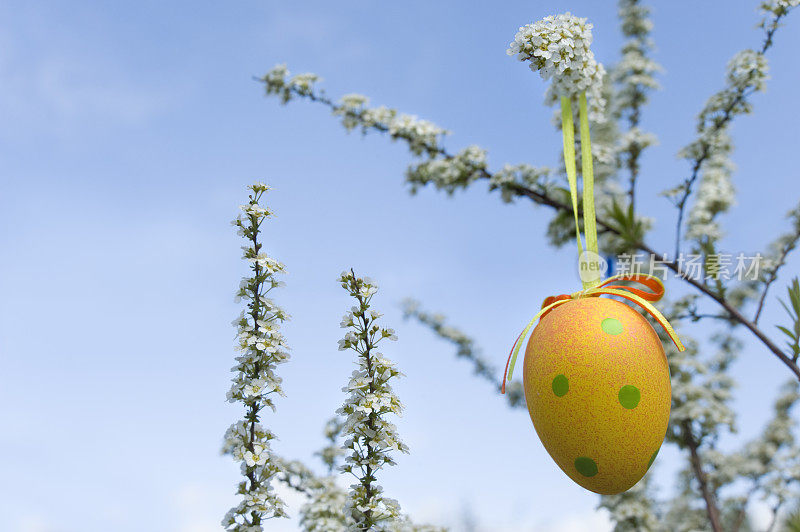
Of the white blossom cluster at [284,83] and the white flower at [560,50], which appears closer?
the white flower at [560,50]

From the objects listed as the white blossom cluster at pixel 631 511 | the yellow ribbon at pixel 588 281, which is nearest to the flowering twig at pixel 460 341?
the white blossom cluster at pixel 631 511

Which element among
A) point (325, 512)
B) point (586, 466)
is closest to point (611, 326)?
point (586, 466)

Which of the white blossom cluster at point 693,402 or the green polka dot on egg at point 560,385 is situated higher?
the white blossom cluster at point 693,402

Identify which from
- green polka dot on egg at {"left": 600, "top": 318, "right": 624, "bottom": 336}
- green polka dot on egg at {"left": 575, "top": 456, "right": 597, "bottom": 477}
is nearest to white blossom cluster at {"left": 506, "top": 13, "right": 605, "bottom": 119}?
green polka dot on egg at {"left": 600, "top": 318, "right": 624, "bottom": 336}

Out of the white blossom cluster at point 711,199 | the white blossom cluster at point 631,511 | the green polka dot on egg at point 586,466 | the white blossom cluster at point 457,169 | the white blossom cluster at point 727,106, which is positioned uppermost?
the white blossom cluster at point 711,199

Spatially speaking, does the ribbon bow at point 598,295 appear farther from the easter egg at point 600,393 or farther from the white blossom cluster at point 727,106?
the white blossom cluster at point 727,106

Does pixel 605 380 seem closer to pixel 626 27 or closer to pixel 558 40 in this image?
pixel 558 40
